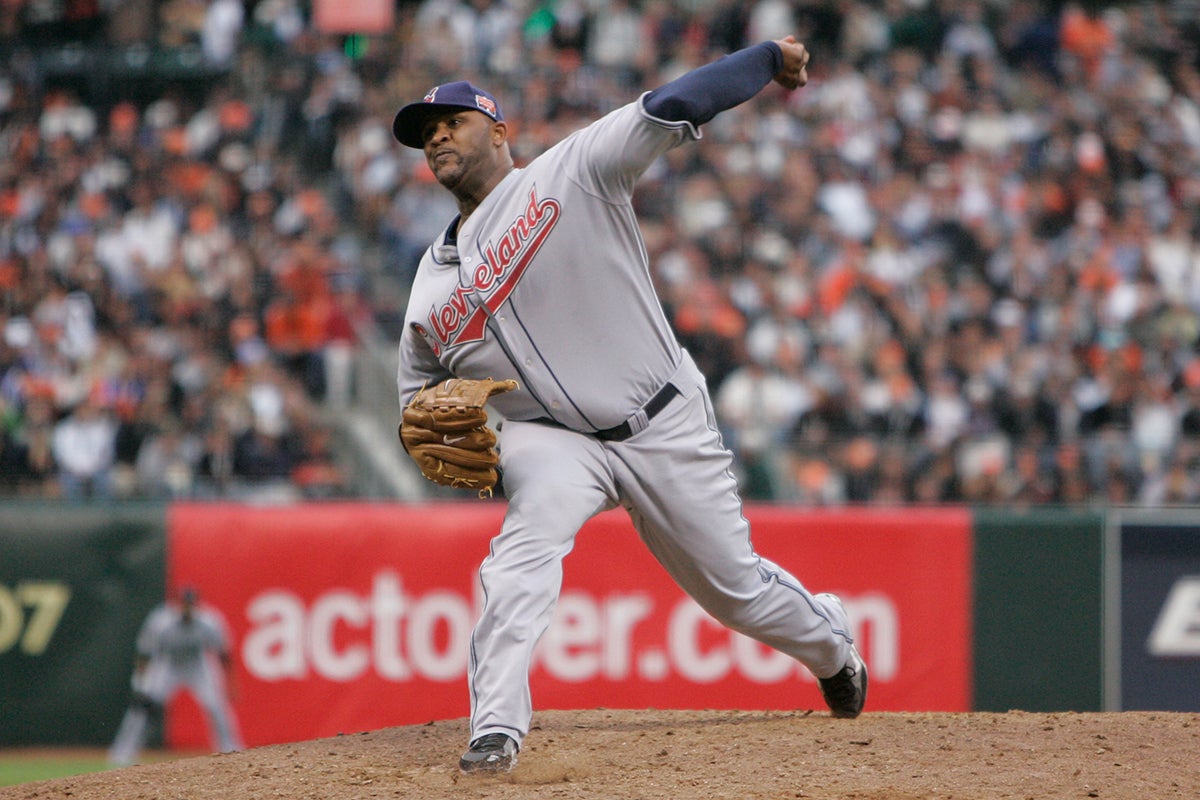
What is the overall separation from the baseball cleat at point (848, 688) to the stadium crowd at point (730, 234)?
4.80 meters

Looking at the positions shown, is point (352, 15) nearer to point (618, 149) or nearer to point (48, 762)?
point (48, 762)

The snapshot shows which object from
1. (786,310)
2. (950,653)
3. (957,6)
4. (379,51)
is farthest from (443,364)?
(957,6)

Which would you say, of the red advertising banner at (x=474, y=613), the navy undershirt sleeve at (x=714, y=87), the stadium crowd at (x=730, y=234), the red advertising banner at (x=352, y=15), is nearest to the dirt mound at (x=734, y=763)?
the navy undershirt sleeve at (x=714, y=87)

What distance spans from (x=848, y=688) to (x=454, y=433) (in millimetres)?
1629

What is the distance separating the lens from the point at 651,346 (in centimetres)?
480

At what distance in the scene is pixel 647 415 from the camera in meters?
4.77

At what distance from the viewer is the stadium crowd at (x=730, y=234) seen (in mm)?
10773

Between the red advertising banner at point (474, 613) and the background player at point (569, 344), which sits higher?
the background player at point (569, 344)

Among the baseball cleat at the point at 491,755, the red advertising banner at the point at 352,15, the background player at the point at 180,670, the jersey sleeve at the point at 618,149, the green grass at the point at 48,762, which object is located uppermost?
Result: the red advertising banner at the point at 352,15

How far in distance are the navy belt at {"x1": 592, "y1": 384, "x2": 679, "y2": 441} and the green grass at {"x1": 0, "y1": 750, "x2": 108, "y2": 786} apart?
5.39 metres

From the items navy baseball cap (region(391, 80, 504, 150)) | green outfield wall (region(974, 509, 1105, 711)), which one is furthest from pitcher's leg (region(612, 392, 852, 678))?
green outfield wall (region(974, 509, 1105, 711))

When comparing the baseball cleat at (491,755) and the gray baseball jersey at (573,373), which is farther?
the gray baseball jersey at (573,373)

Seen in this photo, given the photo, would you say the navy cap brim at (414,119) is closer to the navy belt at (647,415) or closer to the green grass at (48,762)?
the navy belt at (647,415)

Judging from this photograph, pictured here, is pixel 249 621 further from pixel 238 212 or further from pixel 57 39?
pixel 57 39
